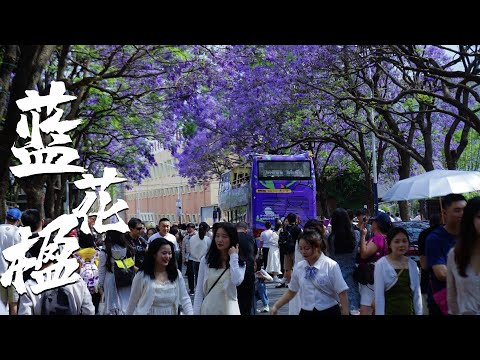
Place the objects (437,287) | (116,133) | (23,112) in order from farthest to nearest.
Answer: (116,133), (23,112), (437,287)

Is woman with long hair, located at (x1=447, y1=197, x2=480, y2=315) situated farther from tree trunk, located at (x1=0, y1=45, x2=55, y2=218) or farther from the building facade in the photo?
the building facade

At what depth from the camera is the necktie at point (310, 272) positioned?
24.2 feet

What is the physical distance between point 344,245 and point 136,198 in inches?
2110

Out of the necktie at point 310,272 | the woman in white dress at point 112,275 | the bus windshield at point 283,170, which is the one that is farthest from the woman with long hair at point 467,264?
the bus windshield at point 283,170

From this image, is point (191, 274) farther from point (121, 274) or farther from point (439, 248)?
point (439, 248)

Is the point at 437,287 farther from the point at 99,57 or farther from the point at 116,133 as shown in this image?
the point at 116,133

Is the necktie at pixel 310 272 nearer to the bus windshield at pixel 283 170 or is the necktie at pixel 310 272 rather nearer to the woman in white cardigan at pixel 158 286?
the woman in white cardigan at pixel 158 286

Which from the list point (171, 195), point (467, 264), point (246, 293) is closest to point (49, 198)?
point (246, 293)

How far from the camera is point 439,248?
705 centimetres

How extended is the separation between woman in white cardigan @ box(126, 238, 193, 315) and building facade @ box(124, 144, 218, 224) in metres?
42.4

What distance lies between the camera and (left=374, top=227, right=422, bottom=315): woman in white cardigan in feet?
24.1
